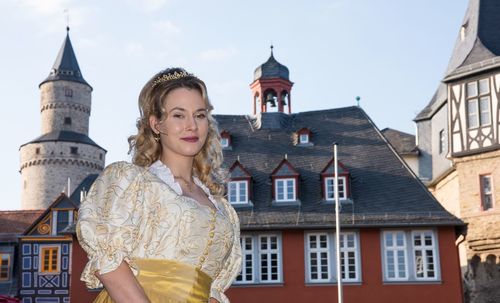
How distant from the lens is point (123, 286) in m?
3.30

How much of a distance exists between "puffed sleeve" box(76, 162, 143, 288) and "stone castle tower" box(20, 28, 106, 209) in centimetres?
Answer: 6206

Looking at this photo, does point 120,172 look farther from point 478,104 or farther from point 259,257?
point 478,104

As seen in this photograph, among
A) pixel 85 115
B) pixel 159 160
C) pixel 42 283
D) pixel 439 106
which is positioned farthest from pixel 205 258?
pixel 85 115

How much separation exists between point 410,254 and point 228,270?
23154 millimetres

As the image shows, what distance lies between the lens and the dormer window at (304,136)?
99.9 ft

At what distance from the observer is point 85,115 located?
70.2 meters

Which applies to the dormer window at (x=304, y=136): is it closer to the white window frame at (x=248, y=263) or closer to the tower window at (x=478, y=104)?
the white window frame at (x=248, y=263)

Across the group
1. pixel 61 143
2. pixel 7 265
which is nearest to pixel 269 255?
pixel 7 265

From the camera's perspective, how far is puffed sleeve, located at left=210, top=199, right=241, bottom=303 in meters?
3.98

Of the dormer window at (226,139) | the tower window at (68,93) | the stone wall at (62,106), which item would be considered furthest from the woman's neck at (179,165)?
the tower window at (68,93)

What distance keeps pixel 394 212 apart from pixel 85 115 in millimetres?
47856

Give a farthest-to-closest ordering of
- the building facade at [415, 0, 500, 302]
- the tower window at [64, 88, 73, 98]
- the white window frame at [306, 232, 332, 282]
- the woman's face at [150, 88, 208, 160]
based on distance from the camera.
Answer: the tower window at [64, 88, 73, 98] < the building facade at [415, 0, 500, 302] < the white window frame at [306, 232, 332, 282] < the woman's face at [150, 88, 208, 160]

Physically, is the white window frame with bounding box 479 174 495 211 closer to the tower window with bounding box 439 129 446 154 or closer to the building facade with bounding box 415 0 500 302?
the building facade with bounding box 415 0 500 302

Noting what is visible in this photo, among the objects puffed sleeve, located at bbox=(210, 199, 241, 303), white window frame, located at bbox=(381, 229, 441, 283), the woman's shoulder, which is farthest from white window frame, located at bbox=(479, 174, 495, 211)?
the woman's shoulder
